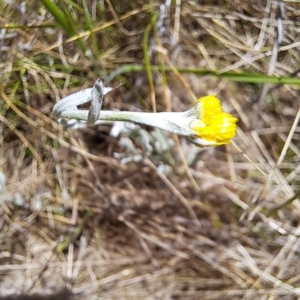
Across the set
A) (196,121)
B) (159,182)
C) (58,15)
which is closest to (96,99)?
(196,121)

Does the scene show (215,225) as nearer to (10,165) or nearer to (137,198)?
(137,198)

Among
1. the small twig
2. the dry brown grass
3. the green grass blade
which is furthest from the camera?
the dry brown grass

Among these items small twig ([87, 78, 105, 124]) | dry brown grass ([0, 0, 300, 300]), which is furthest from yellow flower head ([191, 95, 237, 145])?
dry brown grass ([0, 0, 300, 300])

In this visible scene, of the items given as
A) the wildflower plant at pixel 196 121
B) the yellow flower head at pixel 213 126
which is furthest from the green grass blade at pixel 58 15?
the yellow flower head at pixel 213 126

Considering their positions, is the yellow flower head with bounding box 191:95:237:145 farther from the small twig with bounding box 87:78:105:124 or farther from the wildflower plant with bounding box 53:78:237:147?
the small twig with bounding box 87:78:105:124

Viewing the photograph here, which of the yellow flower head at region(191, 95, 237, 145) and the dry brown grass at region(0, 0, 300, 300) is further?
the dry brown grass at region(0, 0, 300, 300)

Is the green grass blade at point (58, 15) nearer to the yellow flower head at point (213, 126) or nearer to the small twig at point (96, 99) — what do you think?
the small twig at point (96, 99)
